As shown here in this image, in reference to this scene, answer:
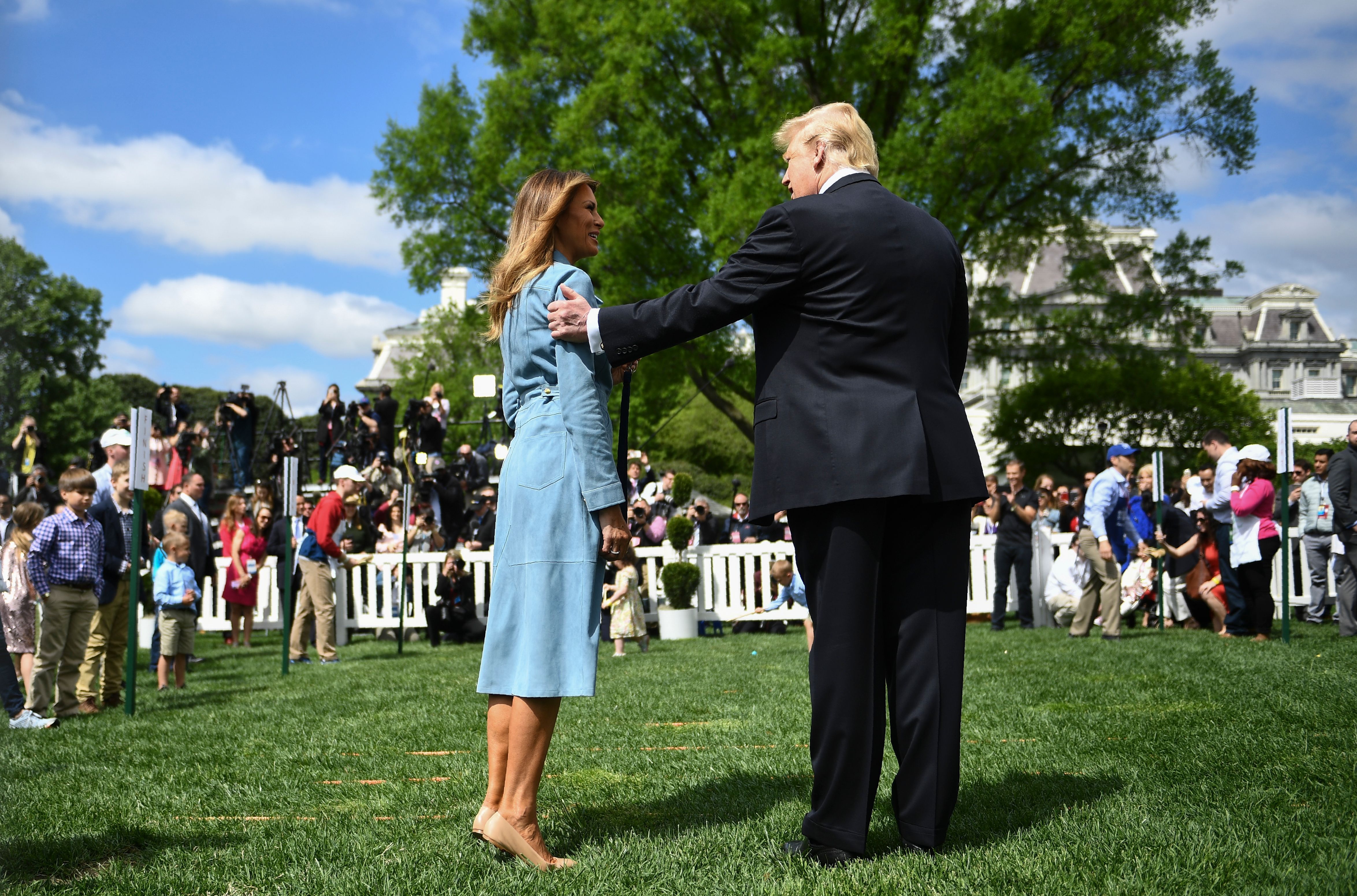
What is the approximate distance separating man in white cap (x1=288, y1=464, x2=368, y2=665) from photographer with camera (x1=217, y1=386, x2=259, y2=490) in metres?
11.7

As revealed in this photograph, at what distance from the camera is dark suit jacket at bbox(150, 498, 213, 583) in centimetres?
1161

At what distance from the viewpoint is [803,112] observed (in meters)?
22.9

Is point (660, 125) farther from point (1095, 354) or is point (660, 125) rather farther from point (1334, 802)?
point (1334, 802)

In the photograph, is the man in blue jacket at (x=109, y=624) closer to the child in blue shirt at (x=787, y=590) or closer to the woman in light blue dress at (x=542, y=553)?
the child in blue shirt at (x=787, y=590)

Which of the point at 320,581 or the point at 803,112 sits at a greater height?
the point at 803,112

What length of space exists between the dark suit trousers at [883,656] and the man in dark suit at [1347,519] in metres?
9.55

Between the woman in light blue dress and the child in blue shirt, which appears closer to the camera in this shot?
the woman in light blue dress

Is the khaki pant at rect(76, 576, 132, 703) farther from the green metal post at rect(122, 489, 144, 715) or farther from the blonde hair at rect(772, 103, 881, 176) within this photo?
the blonde hair at rect(772, 103, 881, 176)

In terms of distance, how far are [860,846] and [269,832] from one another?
2.19 meters

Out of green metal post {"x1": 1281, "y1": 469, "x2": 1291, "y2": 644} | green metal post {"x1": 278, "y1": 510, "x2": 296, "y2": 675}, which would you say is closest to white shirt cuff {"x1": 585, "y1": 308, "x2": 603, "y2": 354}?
green metal post {"x1": 278, "y1": 510, "x2": 296, "y2": 675}

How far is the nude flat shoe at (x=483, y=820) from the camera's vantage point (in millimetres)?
3717

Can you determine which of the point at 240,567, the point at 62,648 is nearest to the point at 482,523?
the point at 240,567

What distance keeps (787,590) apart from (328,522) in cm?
549

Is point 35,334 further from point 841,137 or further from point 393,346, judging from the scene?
point 393,346
